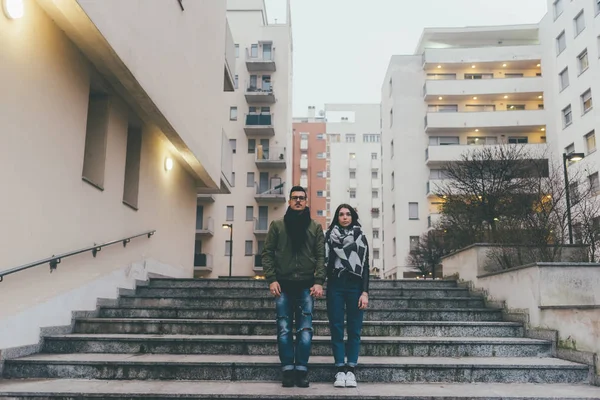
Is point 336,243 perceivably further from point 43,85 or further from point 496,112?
point 496,112

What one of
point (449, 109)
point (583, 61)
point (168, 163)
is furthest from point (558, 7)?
point (168, 163)

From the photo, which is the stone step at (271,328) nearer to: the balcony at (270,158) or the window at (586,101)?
the window at (586,101)

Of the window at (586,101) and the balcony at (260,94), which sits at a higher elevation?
the balcony at (260,94)

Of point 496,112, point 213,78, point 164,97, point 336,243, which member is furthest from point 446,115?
point 336,243

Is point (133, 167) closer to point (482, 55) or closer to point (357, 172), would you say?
point (482, 55)

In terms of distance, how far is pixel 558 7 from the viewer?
3556 centimetres

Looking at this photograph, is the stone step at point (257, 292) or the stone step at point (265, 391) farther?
the stone step at point (257, 292)

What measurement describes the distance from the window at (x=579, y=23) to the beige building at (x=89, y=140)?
28246mm

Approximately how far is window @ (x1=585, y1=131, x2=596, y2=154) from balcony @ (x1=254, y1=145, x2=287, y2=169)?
2024cm

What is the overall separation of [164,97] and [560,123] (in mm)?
32702

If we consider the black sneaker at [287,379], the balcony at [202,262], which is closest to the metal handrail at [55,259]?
the black sneaker at [287,379]

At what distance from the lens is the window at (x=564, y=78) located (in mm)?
34125

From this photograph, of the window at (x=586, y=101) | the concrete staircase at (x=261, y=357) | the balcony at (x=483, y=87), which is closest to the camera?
the concrete staircase at (x=261, y=357)

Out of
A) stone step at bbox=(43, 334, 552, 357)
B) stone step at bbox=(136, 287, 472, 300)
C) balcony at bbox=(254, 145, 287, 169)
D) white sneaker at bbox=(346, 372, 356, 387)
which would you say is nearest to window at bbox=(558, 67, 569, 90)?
balcony at bbox=(254, 145, 287, 169)
